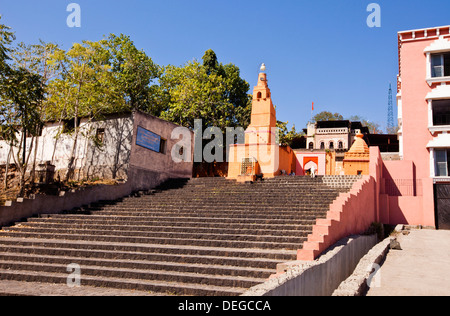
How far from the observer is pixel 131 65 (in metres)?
29.0

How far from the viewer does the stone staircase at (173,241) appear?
7.32 m

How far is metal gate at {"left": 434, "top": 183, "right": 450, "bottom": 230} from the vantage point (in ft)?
59.6

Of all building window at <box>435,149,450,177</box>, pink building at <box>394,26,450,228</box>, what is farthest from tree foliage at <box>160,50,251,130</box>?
building window at <box>435,149,450,177</box>

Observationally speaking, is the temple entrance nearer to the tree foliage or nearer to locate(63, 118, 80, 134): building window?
the tree foliage

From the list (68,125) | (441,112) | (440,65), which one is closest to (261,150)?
(441,112)

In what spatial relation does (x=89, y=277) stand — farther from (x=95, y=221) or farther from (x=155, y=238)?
(x=95, y=221)

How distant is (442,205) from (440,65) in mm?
7926

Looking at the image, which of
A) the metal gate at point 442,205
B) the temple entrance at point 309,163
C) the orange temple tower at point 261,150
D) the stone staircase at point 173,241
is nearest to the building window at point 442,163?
the metal gate at point 442,205

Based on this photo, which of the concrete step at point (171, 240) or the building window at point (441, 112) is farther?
the building window at point (441, 112)

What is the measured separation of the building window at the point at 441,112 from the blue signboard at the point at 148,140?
1528cm

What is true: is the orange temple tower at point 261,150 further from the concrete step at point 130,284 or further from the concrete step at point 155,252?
the concrete step at point 130,284

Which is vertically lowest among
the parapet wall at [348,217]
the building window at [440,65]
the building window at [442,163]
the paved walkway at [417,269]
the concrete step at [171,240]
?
the paved walkway at [417,269]
